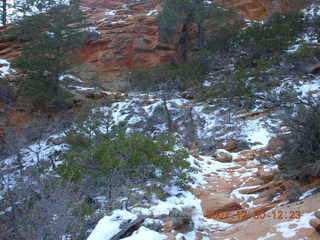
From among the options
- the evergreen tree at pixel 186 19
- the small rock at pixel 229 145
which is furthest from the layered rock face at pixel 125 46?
the small rock at pixel 229 145

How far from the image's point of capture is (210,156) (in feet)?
29.5

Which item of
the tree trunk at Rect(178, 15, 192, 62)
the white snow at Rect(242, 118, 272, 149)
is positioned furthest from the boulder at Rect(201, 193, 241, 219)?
the tree trunk at Rect(178, 15, 192, 62)

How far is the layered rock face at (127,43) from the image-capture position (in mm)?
21375

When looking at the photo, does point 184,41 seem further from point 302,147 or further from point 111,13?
point 302,147

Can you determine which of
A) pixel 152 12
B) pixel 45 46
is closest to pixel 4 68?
pixel 45 46

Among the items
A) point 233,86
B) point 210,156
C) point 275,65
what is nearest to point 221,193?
point 210,156

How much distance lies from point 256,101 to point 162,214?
29.3 feet

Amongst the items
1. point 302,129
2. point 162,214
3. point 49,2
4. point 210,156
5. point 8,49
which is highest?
point 49,2

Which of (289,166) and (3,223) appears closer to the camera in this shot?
(289,166)

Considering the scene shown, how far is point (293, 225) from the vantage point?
11.3 ft

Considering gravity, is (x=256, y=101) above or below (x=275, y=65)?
below

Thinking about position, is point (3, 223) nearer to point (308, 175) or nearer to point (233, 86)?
point (308, 175)

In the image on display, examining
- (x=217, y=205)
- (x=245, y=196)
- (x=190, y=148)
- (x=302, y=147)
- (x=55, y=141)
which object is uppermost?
(x=302, y=147)
